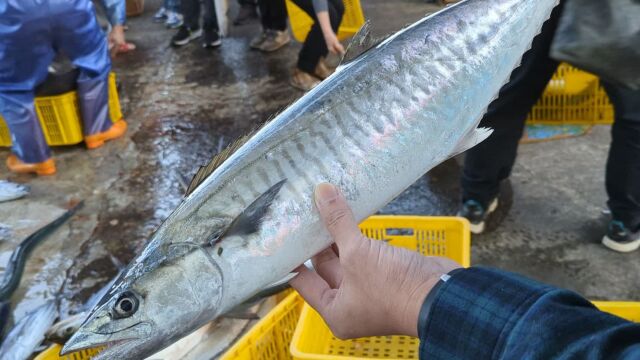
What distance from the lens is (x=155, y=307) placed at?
1.11 m

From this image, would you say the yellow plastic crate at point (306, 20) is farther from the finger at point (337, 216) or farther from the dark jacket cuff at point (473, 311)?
the dark jacket cuff at point (473, 311)

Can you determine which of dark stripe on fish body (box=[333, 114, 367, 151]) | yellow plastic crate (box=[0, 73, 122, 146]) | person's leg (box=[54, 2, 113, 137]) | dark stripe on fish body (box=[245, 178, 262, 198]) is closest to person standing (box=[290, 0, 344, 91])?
person's leg (box=[54, 2, 113, 137])

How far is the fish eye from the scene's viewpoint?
1114 mm

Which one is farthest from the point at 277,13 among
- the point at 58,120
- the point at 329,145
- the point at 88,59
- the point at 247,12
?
the point at 329,145

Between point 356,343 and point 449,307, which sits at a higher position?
point 449,307

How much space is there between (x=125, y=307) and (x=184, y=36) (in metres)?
5.65

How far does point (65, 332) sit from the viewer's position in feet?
Result: 7.42

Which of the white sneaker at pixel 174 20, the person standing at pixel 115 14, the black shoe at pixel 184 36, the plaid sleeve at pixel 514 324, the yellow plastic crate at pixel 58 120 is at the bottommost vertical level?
the white sneaker at pixel 174 20

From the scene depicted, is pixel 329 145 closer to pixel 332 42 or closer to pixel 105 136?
pixel 332 42

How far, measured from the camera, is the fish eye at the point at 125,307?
1114mm

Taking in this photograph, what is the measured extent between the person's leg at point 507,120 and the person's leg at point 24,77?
2771 millimetres

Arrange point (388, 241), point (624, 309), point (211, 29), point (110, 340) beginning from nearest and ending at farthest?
point (110, 340)
point (624, 309)
point (388, 241)
point (211, 29)

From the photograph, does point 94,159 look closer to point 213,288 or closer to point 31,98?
point 31,98

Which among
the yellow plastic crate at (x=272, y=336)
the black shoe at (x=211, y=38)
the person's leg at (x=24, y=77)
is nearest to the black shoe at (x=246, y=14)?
the black shoe at (x=211, y=38)
